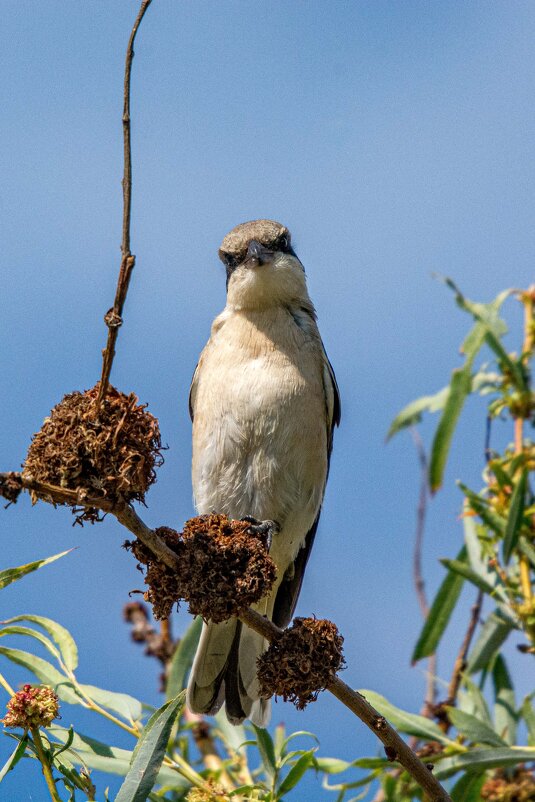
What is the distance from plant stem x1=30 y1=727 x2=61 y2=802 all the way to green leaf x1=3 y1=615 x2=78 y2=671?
79cm

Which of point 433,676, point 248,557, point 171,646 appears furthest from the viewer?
point 171,646

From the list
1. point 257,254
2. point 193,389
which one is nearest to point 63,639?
point 193,389

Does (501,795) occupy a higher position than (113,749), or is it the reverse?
(501,795)

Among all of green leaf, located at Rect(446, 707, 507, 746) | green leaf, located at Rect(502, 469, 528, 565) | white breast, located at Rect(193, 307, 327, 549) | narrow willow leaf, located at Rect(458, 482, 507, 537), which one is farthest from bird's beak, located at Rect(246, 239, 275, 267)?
green leaf, located at Rect(446, 707, 507, 746)

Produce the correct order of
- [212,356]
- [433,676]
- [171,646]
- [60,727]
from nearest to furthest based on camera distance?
[60,727]
[433,676]
[171,646]
[212,356]

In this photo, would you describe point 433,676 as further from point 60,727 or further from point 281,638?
point 60,727

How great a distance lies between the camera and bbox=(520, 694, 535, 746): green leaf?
4.10m

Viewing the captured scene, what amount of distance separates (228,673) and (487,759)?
185cm

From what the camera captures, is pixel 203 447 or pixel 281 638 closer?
pixel 281 638

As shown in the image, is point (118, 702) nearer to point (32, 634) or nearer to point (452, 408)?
point (32, 634)

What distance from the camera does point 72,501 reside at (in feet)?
9.47

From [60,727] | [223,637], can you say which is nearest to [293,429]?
[223,637]

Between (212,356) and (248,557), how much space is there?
7.62 feet

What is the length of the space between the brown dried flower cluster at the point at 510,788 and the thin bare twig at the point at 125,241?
2.74 m
